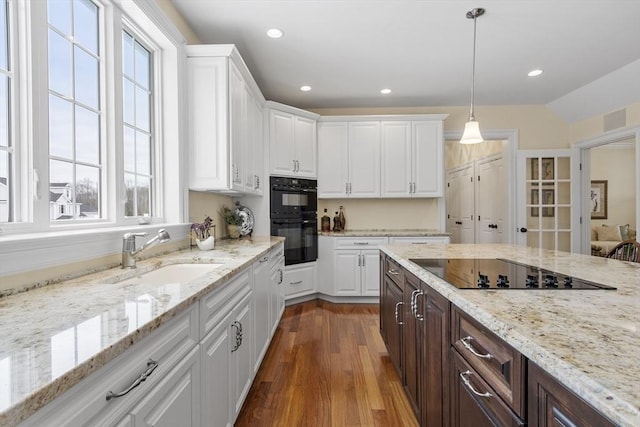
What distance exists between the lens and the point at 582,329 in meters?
0.75

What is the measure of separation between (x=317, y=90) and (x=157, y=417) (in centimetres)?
377

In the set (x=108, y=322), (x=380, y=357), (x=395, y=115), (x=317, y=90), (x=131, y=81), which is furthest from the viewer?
(x=395, y=115)

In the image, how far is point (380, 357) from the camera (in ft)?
8.35

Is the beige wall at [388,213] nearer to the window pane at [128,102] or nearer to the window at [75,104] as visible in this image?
the window pane at [128,102]

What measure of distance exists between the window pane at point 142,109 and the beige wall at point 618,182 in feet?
26.0

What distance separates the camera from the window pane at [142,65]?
2168 mm

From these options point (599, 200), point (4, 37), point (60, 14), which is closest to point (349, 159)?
point (60, 14)

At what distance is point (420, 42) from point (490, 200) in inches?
131

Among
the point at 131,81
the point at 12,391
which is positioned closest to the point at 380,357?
the point at 12,391

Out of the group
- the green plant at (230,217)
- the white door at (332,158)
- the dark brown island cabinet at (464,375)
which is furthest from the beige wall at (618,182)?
the green plant at (230,217)

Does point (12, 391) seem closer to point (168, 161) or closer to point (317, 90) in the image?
point (168, 161)

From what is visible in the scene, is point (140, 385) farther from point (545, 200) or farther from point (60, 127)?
point (545, 200)

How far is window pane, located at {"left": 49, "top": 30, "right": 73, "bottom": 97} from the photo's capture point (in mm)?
1442

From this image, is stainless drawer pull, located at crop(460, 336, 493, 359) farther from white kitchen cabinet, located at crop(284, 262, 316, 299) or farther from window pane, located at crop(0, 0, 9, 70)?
white kitchen cabinet, located at crop(284, 262, 316, 299)
